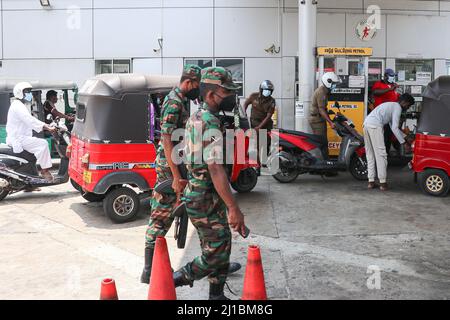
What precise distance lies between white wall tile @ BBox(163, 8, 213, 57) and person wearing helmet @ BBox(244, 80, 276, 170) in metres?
4.39

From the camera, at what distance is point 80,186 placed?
720cm

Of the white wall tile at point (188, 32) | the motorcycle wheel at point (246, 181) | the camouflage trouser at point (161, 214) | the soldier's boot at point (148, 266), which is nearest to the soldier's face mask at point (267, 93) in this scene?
the motorcycle wheel at point (246, 181)

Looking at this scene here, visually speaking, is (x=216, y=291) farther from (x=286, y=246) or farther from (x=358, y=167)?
(x=358, y=167)

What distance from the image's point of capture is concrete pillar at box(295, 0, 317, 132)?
10.3m

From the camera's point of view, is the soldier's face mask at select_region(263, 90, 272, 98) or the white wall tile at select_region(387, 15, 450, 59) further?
the white wall tile at select_region(387, 15, 450, 59)

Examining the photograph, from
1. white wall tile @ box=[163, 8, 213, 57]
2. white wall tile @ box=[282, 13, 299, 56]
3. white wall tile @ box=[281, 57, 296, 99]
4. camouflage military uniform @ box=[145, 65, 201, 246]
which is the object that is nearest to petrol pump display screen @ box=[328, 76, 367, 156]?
white wall tile @ box=[281, 57, 296, 99]

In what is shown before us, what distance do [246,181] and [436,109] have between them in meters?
3.11

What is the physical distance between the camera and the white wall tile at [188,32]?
1380 cm

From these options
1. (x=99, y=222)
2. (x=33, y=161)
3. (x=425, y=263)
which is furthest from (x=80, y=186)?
(x=425, y=263)

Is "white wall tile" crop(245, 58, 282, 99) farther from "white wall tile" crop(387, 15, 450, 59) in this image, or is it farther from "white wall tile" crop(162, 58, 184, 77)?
"white wall tile" crop(387, 15, 450, 59)

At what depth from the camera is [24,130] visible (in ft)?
26.6

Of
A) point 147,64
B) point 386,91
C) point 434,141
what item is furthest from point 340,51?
point 147,64

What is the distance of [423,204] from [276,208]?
217cm
